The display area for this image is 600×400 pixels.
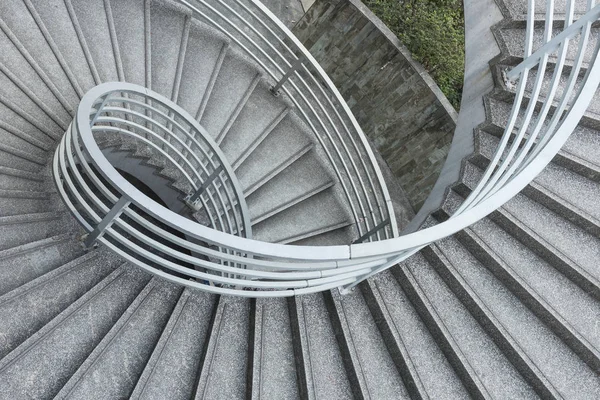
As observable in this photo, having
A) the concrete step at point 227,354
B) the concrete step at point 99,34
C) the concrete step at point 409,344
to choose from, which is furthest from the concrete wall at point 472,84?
the concrete step at point 99,34

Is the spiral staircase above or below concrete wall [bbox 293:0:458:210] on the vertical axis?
below

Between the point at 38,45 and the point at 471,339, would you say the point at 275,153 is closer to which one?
the point at 38,45

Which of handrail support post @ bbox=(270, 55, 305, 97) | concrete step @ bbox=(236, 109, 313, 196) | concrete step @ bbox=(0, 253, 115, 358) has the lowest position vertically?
concrete step @ bbox=(0, 253, 115, 358)

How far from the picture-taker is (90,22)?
5.63 m

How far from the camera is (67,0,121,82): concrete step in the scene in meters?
5.60

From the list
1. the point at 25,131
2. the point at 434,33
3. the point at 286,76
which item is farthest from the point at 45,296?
the point at 434,33

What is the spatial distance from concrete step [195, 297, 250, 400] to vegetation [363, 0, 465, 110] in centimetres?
438

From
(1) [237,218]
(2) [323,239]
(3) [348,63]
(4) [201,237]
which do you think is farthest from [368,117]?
(4) [201,237]

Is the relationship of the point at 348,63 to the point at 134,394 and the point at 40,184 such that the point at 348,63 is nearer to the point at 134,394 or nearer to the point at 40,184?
the point at 40,184

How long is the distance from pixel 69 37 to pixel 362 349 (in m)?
4.07

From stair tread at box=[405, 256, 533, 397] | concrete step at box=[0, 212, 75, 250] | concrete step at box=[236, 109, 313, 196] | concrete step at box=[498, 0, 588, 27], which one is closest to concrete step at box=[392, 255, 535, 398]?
stair tread at box=[405, 256, 533, 397]

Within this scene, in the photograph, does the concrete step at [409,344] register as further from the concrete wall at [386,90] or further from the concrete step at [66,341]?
the concrete wall at [386,90]

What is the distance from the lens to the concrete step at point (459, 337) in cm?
418

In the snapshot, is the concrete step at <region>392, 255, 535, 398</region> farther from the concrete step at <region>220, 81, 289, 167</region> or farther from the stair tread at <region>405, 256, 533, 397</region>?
the concrete step at <region>220, 81, 289, 167</region>
